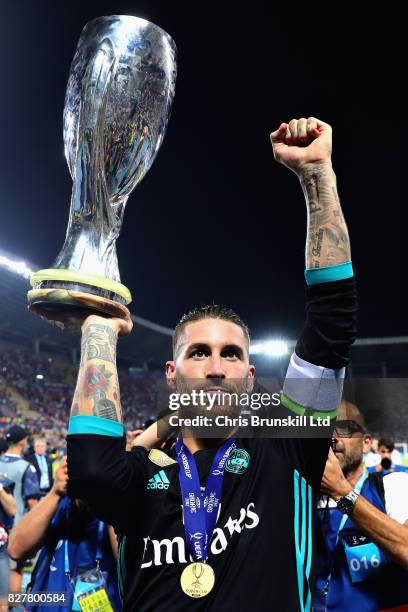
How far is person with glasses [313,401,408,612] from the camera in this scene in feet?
7.39

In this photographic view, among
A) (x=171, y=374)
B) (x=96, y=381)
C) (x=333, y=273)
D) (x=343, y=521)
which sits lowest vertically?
(x=343, y=521)

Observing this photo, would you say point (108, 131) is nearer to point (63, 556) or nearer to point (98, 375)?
point (98, 375)

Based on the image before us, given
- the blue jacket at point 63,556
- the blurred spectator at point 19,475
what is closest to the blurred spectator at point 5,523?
the blurred spectator at point 19,475

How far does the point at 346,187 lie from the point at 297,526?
1875cm

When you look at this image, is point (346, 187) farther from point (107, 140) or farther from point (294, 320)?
point (107, 140)

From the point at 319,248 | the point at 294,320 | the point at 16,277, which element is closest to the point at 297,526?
the point at 319,248

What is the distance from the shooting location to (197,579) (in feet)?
4.29

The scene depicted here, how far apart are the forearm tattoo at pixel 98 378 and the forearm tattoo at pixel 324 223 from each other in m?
0.57

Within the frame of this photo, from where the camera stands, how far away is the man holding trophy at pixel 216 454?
4.25 feet

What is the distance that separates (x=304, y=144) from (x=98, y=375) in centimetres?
82

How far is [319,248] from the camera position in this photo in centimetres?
139

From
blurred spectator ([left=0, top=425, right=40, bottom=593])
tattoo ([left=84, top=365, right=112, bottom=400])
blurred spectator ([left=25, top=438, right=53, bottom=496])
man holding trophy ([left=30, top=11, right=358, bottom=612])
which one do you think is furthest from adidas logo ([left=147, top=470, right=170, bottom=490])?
blurred spectator ([left=25, top=438, right=53, bottom=496])

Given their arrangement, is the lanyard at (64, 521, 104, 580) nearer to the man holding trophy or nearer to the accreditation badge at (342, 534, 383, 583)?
the accreditation badge at (342, 534, 383, 583)

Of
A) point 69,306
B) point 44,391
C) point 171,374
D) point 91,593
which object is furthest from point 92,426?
point 44,391
